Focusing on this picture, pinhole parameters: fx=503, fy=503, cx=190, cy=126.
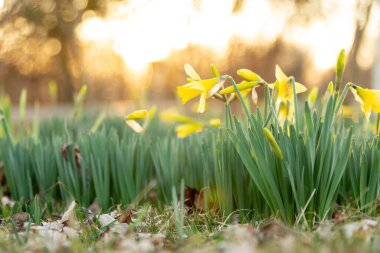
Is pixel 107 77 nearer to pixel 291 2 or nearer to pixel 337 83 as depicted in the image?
pixel 291 2

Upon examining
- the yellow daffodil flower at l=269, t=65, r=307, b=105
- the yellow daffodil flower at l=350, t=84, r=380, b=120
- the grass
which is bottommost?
the grass

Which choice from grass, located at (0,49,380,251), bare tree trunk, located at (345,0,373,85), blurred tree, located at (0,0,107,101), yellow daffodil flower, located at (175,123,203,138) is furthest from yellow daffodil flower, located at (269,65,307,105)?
blurred tree, located at (0,0,107,101)

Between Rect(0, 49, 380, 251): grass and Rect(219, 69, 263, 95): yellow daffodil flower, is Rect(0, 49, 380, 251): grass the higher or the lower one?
the lower one

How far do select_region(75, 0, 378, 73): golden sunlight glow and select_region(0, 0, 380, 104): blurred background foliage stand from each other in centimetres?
2

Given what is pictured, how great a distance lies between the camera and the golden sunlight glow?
283 inches

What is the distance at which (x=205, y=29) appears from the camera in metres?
7.83

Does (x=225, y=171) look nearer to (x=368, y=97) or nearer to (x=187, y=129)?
(x=187, y=129)

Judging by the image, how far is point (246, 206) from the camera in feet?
6.33

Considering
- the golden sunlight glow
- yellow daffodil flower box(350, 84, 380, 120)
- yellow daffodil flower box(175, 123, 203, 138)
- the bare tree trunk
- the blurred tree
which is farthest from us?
the blurred tree

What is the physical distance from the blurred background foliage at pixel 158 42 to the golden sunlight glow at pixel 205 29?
0.02m

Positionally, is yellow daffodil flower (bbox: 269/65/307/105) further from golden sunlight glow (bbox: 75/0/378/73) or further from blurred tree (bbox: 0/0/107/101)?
blurred tree (bbox: 0/0/107/101)

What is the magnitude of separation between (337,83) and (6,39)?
8597 millimetres

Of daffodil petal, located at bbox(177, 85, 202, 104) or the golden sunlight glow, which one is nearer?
daffodil petal, located at bbox(177, 85, 202, 104)

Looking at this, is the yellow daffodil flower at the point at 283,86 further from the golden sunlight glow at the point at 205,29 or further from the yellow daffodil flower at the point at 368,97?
the golden sunlight glow at the point at 205,29
